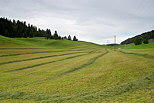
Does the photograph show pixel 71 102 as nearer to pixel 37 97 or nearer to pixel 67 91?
pixel 67 91

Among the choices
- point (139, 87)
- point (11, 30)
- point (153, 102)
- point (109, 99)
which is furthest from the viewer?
point (11, 30)

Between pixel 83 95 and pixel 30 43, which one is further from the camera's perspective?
pixel 30 43

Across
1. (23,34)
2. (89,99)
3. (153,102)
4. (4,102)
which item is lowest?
(4,102)

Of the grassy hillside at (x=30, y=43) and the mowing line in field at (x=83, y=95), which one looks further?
the grassy hillside at (x=30, y=43)

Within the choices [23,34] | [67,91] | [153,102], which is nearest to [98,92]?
[67,91]

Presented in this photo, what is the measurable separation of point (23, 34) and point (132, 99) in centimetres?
16470

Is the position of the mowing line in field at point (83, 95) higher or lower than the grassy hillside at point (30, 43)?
lower

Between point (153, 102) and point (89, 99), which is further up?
point (153, 102)

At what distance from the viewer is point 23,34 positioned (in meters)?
152

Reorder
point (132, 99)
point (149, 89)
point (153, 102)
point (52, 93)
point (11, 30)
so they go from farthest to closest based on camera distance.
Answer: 1. point (11, 30)
2. point (52, 93)
3. point (149, 89)
4. point (132, 99)
5. point (153, 102)

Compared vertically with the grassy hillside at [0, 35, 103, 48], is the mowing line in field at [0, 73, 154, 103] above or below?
below

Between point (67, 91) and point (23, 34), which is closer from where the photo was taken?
point (67, 91)

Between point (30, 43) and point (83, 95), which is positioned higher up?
point (30, 43)

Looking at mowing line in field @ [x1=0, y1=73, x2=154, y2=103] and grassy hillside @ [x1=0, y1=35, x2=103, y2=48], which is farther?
grassy hillside @ [x1=0, y1=35, x2=103, y2=48]
